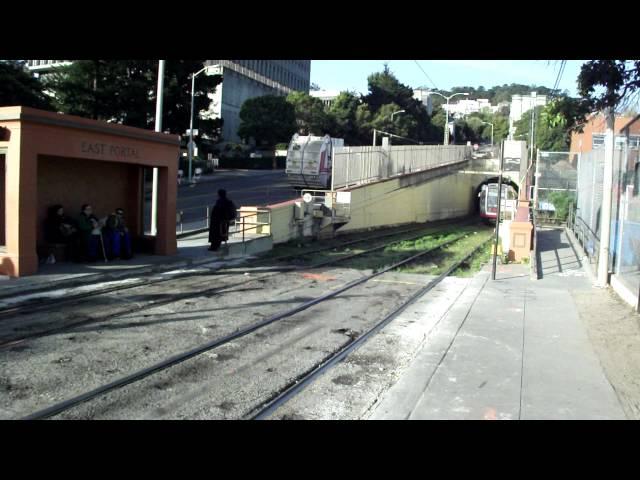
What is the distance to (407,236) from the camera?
2888cm

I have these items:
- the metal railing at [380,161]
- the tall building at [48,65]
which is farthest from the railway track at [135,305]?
the tall building at [48,65]

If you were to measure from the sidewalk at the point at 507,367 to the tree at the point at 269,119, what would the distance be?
59753 millimetres

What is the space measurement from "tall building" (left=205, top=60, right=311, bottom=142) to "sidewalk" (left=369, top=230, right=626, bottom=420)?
5896cm

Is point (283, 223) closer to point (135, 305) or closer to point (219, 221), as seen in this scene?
point (219, 221)

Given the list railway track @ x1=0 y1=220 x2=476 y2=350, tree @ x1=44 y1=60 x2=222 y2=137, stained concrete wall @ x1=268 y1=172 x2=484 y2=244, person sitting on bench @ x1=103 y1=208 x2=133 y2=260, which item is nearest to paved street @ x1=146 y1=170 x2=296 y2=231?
stained concrete wall @ x1=268 y1=172 x2=484 y2=244

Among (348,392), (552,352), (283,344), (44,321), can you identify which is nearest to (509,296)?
(552,352)

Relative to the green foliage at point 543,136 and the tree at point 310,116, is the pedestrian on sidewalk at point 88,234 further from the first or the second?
the tree at point 310,116

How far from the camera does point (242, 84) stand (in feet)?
270

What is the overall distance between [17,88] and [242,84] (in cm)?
4800

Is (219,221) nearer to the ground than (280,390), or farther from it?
farther from it

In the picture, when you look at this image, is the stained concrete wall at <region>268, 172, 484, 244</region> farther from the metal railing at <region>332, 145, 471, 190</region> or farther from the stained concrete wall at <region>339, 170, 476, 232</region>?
the metal railing at <region>332, 145, 471, 190</region>

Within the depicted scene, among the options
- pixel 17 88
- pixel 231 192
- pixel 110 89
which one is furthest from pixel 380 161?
pixel 17 88
